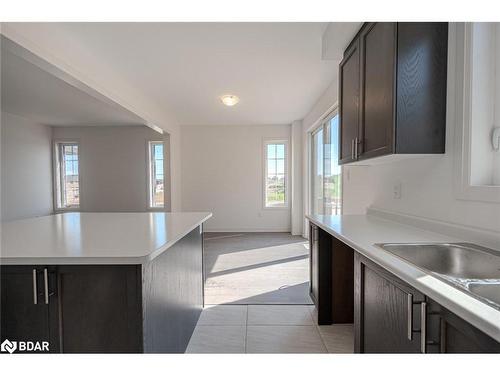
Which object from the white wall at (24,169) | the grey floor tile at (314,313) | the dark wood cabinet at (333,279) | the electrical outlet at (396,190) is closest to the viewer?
the electrical outlet at (396,190)

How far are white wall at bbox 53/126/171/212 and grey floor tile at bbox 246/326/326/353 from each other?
17.5 ft

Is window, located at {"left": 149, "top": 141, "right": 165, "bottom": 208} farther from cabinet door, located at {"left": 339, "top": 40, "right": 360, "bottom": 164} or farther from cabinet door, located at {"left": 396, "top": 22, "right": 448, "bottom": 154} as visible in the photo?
cabinet door, located at {"left": 396, "top": 22, "right": 448, "bottom": 154}

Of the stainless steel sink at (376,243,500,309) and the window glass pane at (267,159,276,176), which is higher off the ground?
the window glass pane at (267,159,276,176)

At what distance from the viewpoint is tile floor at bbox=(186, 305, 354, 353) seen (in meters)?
2.03

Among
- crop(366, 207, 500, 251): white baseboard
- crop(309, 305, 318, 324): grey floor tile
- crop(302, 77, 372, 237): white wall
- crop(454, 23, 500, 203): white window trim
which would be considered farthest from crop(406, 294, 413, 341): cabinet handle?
crop(302, 77, 372, 237): white wall

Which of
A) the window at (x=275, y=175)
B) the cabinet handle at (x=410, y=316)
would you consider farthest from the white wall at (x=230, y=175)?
the cabinet handle at (x=410, y=316)

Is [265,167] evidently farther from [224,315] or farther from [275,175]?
[224,315]

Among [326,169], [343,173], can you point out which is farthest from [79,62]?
[326,169]

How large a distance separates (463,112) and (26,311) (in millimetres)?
2257

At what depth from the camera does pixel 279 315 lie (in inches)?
99.7

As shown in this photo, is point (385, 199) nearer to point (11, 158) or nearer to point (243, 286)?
point (243, 286)

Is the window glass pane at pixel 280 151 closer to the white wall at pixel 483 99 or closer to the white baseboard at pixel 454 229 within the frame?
the white baseboard at pixel 454 229

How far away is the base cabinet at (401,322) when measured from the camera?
0.78m

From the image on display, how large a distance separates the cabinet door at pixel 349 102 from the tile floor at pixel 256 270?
1544mm
